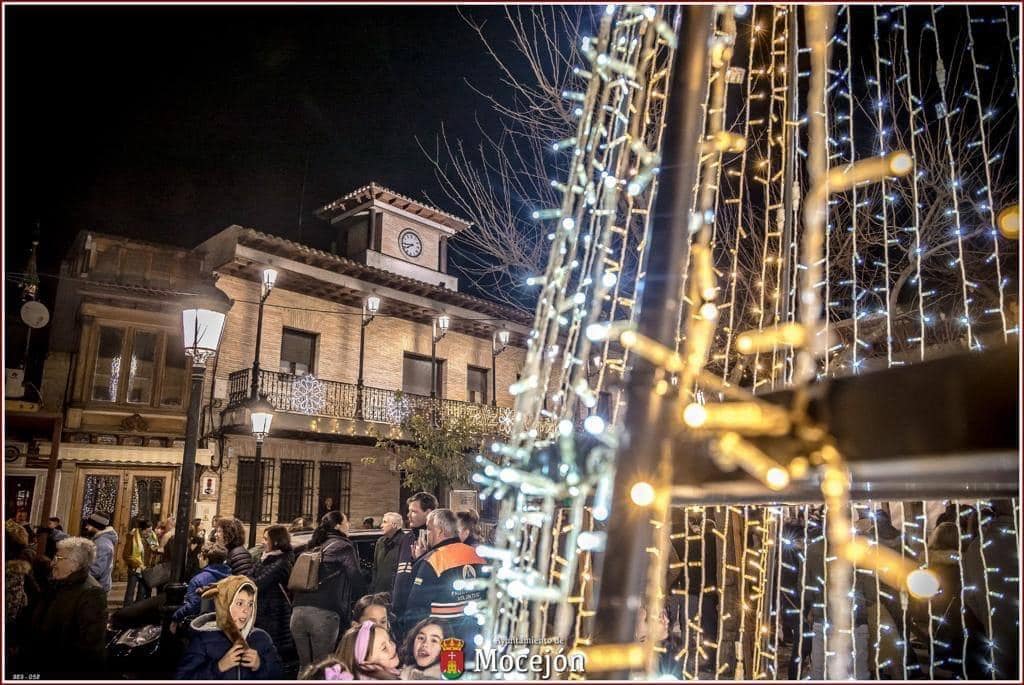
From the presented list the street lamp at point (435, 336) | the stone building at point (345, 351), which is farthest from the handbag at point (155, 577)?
the street lamp at point (435, 336)

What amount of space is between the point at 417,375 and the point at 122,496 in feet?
24.1

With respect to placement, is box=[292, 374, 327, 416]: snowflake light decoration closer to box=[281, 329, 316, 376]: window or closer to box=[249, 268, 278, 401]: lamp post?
box=[281, 329, 316, 376]: window

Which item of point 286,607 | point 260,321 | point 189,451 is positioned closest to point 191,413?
point 189,451

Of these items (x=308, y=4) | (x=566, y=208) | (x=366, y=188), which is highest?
(x=366, y=188)

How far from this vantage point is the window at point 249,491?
43.2ft

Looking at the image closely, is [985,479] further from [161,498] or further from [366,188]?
[366,188]

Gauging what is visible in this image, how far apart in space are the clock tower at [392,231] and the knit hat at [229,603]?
13.2 metres

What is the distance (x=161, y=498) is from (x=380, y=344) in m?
5.99

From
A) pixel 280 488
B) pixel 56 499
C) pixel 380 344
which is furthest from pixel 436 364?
pixel 56 499

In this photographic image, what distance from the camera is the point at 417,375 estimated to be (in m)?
17.2

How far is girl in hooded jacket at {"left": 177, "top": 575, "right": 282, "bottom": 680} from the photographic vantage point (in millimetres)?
3609

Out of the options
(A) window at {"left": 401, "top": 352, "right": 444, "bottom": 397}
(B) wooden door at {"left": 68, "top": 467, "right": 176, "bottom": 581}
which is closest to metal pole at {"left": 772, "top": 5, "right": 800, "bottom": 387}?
Answer: (B) wooden door at {"left": 68, "top": 467, "right": 176, "bottom": 581}

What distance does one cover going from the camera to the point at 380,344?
16.2 metres

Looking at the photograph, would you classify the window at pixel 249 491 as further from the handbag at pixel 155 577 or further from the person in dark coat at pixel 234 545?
the person in dark coat at pixel 234 545
